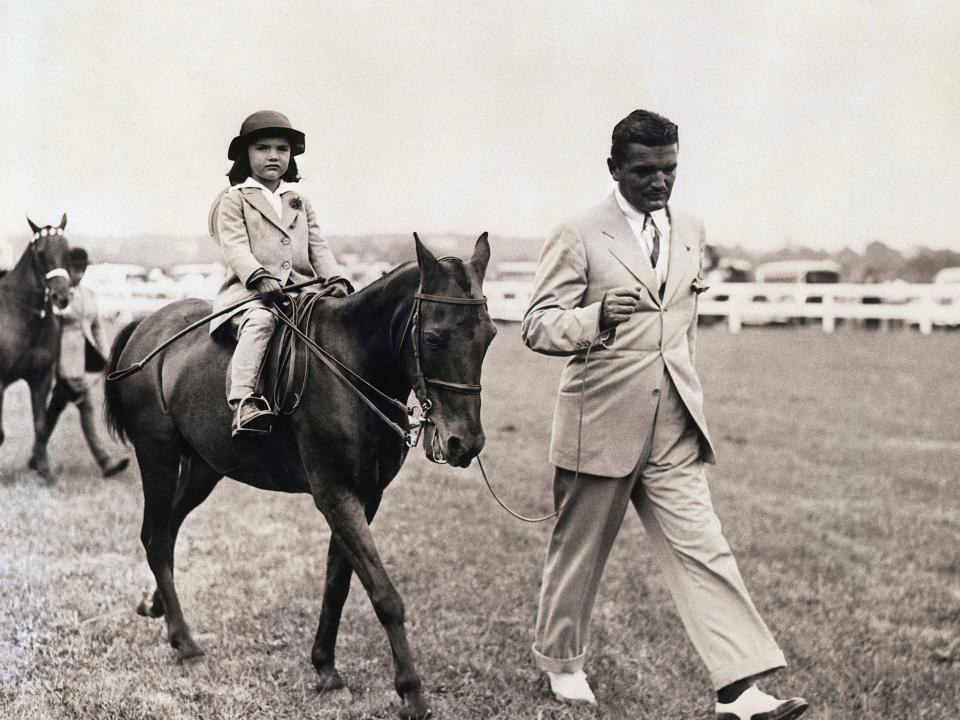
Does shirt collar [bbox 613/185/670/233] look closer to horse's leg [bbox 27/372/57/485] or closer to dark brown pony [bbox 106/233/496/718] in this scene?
dark brown pony [bbox 106/233/496/718]

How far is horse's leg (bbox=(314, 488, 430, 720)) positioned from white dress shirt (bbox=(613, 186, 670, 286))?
1.59 metres

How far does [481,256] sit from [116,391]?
246cm

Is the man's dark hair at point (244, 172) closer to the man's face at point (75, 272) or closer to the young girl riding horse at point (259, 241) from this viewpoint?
the young girl riding horse at point (259, 241)

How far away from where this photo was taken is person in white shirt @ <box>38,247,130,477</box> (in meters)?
8.33

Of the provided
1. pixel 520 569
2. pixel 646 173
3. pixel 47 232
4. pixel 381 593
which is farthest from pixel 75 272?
pixel 646 173

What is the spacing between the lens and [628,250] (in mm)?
3977

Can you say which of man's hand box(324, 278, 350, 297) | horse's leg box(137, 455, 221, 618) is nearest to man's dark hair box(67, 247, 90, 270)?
horse's leg box(137, 455, 221, 618)

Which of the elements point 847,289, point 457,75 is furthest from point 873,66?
point 457,75

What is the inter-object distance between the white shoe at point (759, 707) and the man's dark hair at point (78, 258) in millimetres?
5552

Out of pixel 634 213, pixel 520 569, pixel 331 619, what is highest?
pixel 634 213

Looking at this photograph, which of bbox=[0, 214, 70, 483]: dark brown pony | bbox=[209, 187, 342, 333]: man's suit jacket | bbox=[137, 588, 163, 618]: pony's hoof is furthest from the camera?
bbox=[0, 214, 70, 483]: dark brown pony

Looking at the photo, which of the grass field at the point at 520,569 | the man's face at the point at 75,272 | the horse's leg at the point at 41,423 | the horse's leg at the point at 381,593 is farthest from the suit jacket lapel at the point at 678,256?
the horse's leg at the point at 41,423

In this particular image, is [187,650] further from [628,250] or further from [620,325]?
[628,250]

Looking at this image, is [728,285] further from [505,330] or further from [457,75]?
[457,75]
